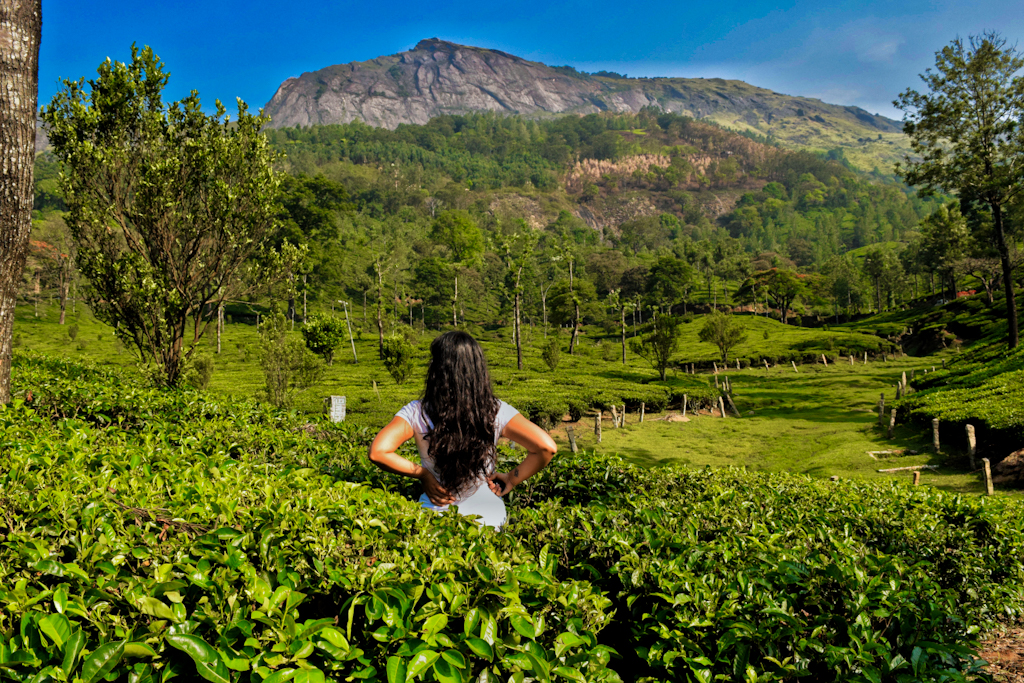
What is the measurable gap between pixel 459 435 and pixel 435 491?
434 mm

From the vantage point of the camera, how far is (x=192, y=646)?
1.79 metres

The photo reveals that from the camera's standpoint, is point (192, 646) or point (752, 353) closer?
point (192, 646)

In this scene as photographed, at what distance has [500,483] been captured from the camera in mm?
3762

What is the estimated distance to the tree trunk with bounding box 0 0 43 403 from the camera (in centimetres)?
610

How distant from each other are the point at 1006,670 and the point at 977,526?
1.09 meters

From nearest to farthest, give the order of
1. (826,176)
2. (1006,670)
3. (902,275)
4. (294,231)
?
(1006,670) < (294,231) < (902,275) < (826,176)

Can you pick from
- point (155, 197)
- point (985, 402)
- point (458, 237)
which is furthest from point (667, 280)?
point (155, 197)

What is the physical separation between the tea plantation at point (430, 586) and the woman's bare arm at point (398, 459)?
7.5 inches

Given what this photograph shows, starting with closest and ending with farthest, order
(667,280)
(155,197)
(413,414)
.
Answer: (413,414) < (155,197) < (667,280)

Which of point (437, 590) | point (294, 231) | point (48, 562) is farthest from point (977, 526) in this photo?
point (294, 231)

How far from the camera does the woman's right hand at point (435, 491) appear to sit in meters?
3.50

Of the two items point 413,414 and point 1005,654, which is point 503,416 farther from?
point 1005,654

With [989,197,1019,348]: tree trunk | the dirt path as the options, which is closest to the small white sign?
the dirt path

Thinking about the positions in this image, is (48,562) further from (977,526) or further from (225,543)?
(977,526)
